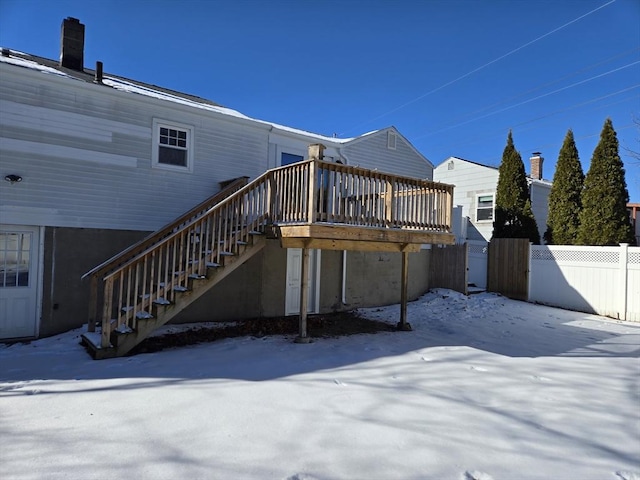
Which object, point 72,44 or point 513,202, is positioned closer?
point 72,44

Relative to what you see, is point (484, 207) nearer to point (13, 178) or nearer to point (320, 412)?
point (320, 412)

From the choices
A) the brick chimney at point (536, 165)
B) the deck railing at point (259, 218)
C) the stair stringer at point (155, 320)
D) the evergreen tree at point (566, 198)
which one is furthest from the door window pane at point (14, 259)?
the brick chimney at point (536, 165)

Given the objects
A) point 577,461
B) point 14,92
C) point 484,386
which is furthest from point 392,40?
point 577,461

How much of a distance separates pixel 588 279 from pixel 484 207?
640cm

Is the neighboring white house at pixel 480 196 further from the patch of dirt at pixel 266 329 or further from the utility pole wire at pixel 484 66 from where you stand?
the patch of dirt at pixel 266 329

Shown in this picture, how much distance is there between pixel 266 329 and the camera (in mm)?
7746

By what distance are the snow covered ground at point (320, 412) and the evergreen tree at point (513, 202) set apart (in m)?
6.88

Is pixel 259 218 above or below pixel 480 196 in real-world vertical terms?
Answer: below

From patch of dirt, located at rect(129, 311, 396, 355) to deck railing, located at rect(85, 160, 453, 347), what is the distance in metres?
0.77

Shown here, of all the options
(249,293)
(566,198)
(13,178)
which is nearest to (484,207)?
(566,198)

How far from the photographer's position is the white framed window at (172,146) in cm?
771

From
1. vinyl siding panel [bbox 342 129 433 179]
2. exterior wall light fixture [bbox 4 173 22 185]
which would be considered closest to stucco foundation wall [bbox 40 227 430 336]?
exterior wall light fixture [bbox 4 173 22 185]

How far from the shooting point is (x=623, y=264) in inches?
376

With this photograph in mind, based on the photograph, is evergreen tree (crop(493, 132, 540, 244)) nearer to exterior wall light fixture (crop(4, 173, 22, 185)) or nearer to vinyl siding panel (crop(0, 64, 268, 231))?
vinyl siding panel (crop(0, 64, 268, 231))
